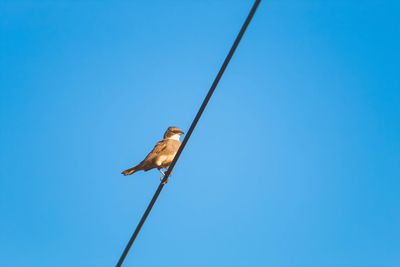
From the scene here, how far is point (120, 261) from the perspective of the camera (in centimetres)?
511

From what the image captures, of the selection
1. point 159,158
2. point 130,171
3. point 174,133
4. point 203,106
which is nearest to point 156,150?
point 159,158

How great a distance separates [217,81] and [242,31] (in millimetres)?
556

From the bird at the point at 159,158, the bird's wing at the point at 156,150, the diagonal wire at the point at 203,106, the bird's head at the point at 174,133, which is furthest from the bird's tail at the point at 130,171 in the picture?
the diagonal wire at the point at 203,106

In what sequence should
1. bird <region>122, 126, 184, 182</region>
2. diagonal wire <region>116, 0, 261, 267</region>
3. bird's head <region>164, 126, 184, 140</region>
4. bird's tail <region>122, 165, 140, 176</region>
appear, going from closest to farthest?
diagonal wire <region>116, 0, 261, 267</region> → bird <region>122, 126, 184, 182</region> → bird's tail <region>122, 165, 140, 176</region> → bird's head <region>164, 126, 184, 140</region>

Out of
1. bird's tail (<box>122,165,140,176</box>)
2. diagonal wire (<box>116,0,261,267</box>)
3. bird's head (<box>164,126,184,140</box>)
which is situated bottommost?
diagonal wire (<box>116,0,261,267</box>)

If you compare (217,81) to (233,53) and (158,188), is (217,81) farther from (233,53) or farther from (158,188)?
(158,188)

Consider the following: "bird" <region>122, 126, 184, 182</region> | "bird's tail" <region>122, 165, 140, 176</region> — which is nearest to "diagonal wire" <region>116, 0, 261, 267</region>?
"bird" <region>122, 126, 184, 182</region>

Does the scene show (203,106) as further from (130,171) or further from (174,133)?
(174,133)

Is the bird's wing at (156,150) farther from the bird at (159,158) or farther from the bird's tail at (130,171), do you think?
the bird's tail at (130,171)

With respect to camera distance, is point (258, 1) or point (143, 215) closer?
point (258, 1)

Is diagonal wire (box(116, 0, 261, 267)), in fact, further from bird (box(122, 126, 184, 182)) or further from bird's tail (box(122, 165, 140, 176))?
bird's tail (box(122, 165, 140, 176))

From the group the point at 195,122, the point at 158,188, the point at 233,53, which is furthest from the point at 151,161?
the point at 233,53

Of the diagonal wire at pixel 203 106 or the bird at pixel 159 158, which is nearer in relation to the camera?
the diagonal wire at pixel 203 106

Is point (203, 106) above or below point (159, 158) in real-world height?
below
